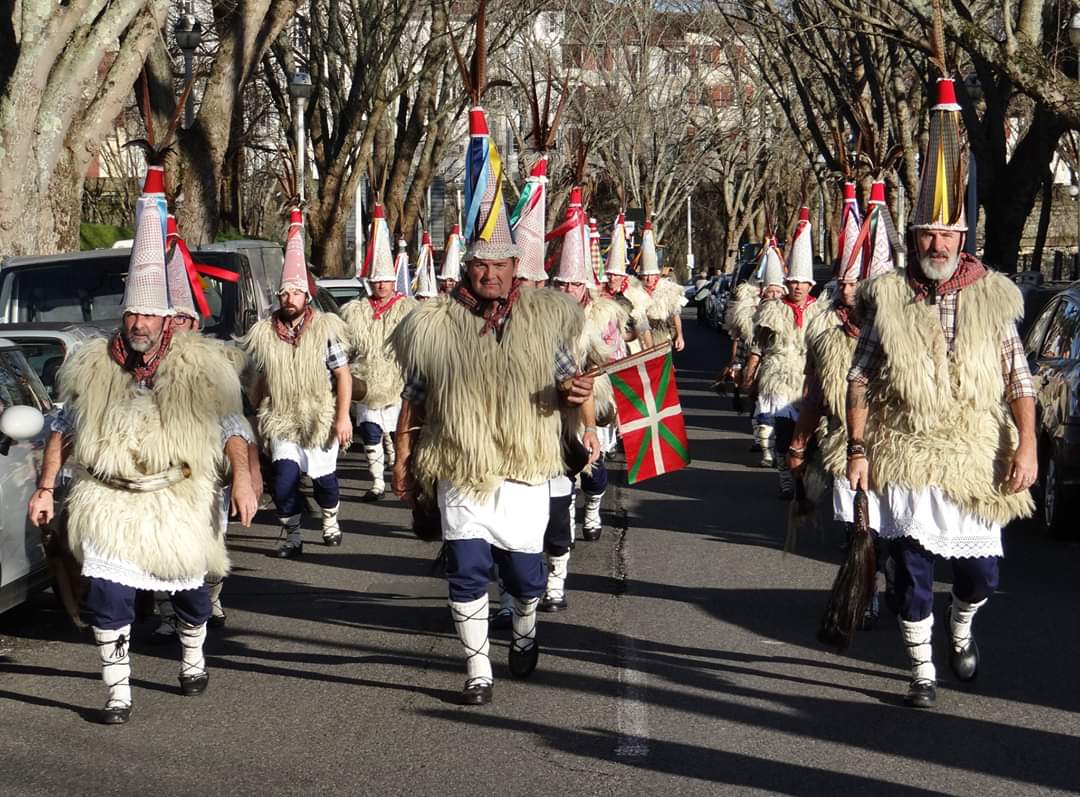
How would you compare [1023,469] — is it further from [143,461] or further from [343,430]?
[343,430]

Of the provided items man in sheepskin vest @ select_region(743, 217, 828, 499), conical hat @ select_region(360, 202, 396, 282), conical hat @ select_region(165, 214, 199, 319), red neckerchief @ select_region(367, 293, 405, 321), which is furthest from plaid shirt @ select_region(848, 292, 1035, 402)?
conical hat @ select_region(360, 202, 396, 282)

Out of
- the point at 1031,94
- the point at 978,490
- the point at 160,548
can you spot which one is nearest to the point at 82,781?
the point at 160,548

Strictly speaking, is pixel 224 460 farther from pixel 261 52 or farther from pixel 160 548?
pixel 261 52

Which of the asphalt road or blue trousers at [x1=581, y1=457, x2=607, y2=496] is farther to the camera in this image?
blue trousers at [x1=581, y1=457, x2=607, y2=496]

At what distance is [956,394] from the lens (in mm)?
6730

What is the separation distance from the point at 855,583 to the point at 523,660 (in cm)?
150

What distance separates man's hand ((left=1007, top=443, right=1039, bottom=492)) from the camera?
21.7 feet

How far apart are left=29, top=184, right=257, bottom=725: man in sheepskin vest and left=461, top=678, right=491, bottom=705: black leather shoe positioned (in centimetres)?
116

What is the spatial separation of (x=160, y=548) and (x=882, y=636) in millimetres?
3579

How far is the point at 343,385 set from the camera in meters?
10.8

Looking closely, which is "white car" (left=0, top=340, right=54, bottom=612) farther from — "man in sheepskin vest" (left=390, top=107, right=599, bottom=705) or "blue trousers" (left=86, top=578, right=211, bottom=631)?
"man in sheepskin vest" (left=390, top=107, right=599, bottom=705)

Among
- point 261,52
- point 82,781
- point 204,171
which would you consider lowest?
point 82,781

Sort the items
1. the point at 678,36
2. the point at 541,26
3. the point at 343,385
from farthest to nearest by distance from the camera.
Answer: the point at 678,36, the point at 541,26, the point at 343,385

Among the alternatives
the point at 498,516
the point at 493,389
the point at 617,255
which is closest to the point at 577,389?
the point at 493,389
